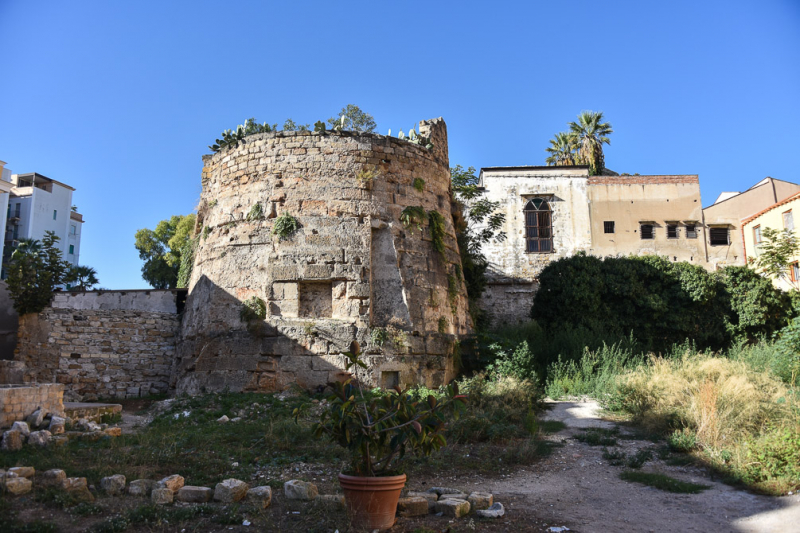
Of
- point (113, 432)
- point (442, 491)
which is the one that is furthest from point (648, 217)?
point (113, 432)

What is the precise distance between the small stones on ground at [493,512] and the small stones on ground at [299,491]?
1.56 meters

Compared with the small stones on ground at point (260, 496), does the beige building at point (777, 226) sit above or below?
above

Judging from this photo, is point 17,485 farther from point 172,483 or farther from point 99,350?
point 99,350

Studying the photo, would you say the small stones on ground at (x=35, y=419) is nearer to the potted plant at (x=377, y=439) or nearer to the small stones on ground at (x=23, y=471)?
the small stones on ground at (x=23, y=471)

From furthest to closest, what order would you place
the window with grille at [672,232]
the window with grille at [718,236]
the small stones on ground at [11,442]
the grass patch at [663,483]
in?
the window with grille at [718,236] < the window with grille at [672,232] < the small stones on ground at [11,442] < the grass patch at [663,483]

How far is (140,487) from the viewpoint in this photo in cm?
590

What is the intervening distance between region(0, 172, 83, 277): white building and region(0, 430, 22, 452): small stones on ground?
1430 inches

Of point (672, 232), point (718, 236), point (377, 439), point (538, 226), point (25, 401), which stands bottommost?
point (377, 439)

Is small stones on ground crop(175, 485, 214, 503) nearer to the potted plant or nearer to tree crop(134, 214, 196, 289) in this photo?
the potted plant

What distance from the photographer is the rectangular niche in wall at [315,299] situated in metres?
11.9

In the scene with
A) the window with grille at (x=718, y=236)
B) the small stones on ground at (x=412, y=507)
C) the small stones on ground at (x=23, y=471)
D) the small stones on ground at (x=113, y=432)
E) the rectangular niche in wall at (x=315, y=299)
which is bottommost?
the small stones on ground at (x=412, y=507)

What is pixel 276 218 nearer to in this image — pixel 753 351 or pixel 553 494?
pixel 553 494

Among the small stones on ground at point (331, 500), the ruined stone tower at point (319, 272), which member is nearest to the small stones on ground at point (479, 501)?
the small stones on ground at point (331, 500)

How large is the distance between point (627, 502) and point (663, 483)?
72 centimetres
